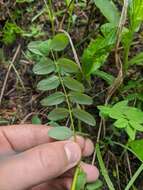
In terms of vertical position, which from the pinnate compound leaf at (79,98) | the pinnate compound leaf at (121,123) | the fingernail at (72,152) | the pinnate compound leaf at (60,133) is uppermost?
the pinnate compound leaf at (79,98)

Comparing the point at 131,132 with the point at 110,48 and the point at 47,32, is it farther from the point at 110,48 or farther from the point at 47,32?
the point at 47,32

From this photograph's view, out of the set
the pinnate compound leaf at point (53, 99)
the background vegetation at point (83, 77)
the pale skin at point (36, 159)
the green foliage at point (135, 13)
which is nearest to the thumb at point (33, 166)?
the pale skin at point (36, 159)

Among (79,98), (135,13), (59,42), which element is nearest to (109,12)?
(135,13)

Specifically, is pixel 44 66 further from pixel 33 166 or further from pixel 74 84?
pixel 33 166

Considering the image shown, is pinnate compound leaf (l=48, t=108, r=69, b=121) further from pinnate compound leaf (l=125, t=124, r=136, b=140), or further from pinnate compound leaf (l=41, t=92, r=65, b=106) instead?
pinnate compound leaf (l=125, t=124, r=136, b=140)

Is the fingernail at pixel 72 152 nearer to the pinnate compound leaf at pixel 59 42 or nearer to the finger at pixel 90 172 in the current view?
the finger at pixel 90 172

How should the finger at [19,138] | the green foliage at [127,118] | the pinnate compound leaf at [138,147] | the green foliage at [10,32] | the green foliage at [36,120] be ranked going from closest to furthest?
the green foliage at [127,118], the pinnate compound leaf at [138,147], the finger at [19,138], the green foliage at [36,120], the green foliage at [10,32]

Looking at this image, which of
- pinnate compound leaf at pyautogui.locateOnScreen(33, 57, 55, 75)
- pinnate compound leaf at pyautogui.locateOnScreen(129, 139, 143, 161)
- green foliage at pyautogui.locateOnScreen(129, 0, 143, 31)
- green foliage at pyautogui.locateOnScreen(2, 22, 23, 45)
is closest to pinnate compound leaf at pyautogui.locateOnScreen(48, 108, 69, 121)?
pinnate compound leaf at pyautogui.locateOnScreen(33, 57, 55, 75)
